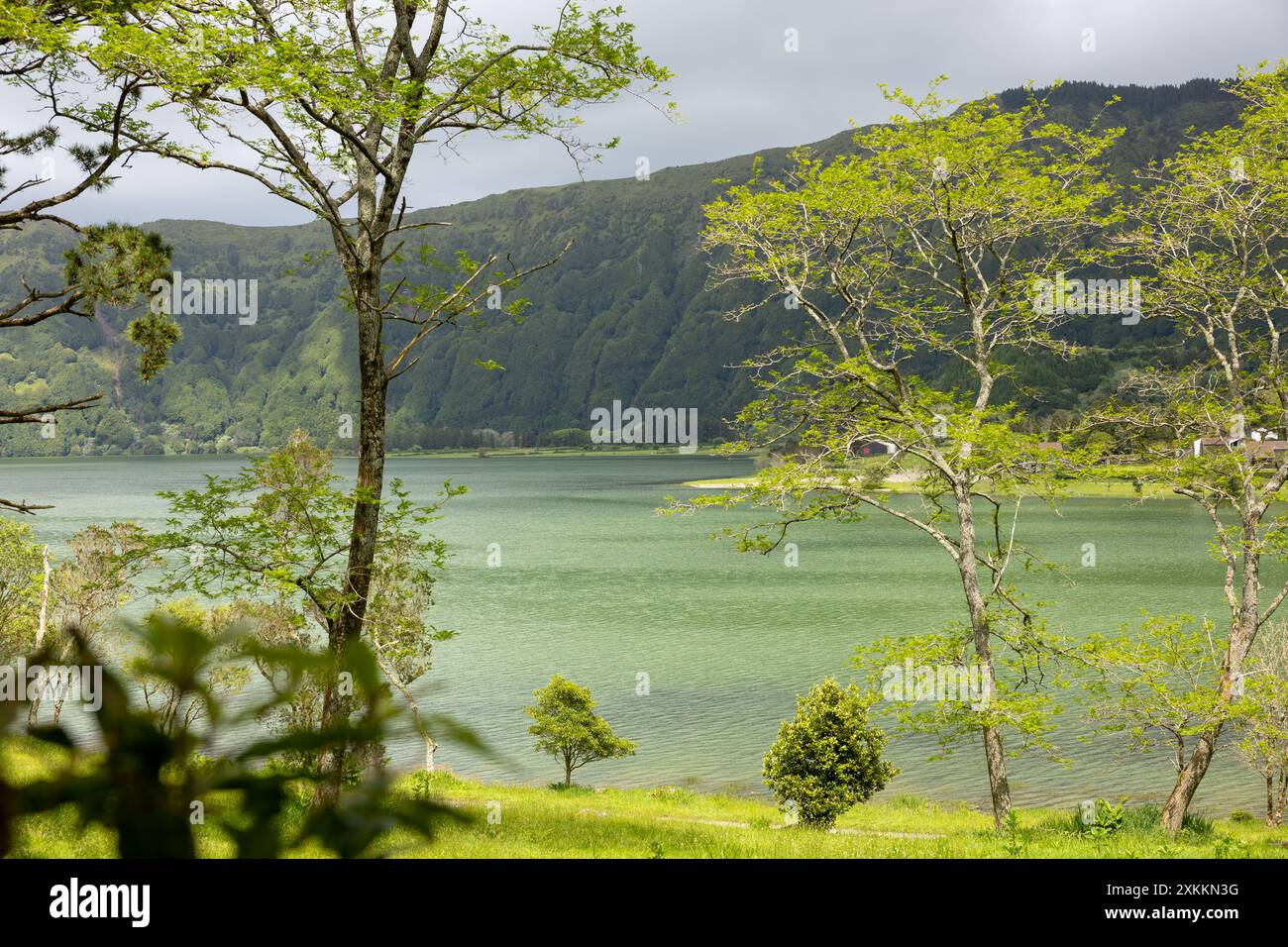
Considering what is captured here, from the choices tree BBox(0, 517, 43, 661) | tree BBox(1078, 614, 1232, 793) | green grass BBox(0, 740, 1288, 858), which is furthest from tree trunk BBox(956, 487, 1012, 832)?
tree BBox(0, 517, 43, 661)

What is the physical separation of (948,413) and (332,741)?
20022 mm

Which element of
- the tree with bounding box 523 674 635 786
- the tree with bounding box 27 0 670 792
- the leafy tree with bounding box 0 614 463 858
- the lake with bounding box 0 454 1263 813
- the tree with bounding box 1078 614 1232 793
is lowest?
the lake with bounding box 0 454 1263 813

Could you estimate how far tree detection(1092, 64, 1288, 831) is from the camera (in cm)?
2025

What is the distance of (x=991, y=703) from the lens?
1784cm

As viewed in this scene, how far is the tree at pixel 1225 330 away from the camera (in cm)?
2025

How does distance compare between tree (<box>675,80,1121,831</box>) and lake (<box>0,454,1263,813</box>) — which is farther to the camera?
lake (<box>0,454,1263,813</box>)

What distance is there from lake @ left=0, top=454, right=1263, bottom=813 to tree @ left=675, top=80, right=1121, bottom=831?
8.93 ft

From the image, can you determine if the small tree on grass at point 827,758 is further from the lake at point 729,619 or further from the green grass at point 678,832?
the lake at point 729,619

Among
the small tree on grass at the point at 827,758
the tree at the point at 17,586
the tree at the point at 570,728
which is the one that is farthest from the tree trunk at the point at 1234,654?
the tree at the point at 17,586

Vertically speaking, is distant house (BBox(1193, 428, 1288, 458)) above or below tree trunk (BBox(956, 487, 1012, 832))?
above

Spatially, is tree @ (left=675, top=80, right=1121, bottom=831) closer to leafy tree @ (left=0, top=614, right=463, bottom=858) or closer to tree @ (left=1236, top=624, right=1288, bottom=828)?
tree @ (left=1236, top=624, right=1288, bottom=828)

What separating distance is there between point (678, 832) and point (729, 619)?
54.3 meters

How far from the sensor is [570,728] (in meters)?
36.4

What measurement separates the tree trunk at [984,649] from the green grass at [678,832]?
82 centimetres
